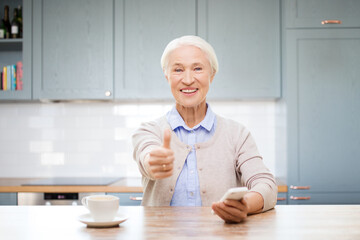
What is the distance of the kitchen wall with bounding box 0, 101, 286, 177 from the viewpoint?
11.5ft

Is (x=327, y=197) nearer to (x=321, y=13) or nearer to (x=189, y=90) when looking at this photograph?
(x=321, y=13)

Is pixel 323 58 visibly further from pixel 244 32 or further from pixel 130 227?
pixel 130 227

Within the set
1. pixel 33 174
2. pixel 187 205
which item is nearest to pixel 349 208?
pixel 187 205

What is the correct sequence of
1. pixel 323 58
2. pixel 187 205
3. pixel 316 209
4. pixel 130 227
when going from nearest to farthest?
pixel 130 227 < pixel 316 209 < pixel 187 205 < pixel 323 58

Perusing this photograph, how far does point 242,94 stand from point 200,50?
1.50m

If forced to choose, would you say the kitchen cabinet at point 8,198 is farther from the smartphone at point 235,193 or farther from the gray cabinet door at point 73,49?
the smartphone at point 235,193

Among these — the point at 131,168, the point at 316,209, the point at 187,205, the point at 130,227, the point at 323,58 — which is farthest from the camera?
the point at 131,168

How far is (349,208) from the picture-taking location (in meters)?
1.46

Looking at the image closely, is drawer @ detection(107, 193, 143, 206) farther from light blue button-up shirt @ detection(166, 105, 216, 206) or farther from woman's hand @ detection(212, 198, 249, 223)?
woman's hand @ detection(212, 198, 249, 223)

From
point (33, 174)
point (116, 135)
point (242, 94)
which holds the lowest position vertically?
point (33, 174)

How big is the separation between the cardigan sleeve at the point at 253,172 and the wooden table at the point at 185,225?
59mm

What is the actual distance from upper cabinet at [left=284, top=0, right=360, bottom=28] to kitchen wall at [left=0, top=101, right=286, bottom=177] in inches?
46.1

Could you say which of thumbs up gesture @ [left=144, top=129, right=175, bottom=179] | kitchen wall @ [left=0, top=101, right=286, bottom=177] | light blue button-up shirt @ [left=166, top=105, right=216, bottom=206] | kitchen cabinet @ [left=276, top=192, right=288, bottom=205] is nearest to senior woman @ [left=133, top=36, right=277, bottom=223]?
light blue button-up shirt @ [left=166, top=105, right=216, bottom=206]

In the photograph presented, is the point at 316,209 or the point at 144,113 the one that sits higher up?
the point at 144,113
